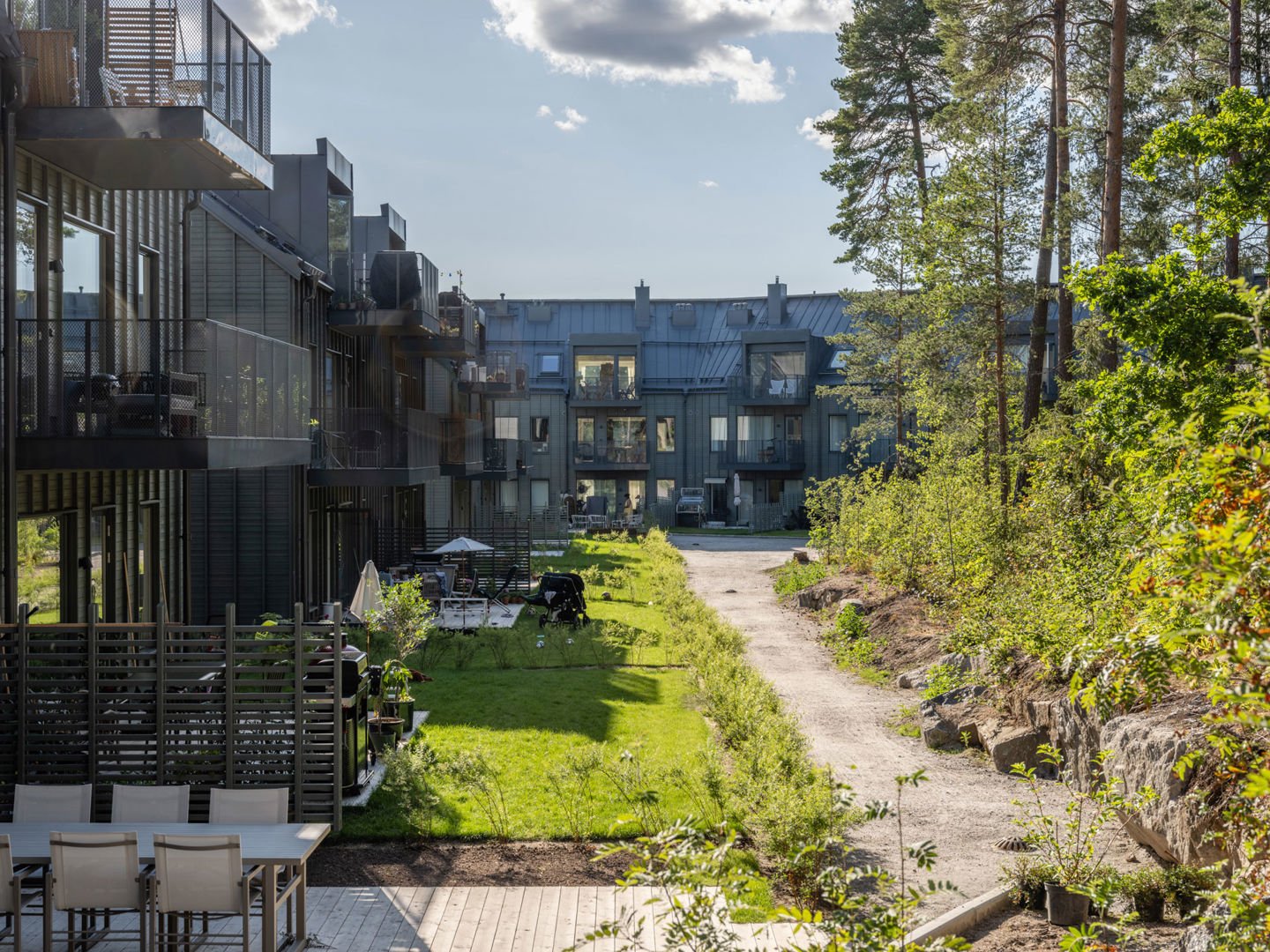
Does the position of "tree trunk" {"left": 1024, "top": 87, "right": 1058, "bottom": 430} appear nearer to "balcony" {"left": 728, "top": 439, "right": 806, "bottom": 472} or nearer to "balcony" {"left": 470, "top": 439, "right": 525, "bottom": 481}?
"balcony" {"left": 470, "top": 439, "right": 525, "bottom": 481}

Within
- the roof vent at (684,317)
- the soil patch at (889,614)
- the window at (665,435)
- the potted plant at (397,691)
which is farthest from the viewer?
the roof vent at (684,317)

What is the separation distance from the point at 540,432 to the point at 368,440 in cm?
2959

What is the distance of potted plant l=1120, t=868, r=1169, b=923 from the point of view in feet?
23.9

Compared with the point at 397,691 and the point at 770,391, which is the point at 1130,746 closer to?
the point at 397,691

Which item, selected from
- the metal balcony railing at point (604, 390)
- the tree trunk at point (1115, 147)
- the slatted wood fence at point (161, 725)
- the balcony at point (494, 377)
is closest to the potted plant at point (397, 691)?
the slatted wood fence at point (161, 725)

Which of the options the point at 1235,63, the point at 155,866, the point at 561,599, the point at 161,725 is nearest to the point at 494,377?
the point at 561,599

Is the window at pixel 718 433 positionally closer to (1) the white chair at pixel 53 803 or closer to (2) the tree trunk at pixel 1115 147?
(2) the tree trunk at pixel 1115 147

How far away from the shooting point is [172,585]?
14664 mm

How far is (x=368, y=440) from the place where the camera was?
2298 centimetres

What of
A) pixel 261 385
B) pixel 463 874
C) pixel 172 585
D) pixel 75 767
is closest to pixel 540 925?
pixel 463 874

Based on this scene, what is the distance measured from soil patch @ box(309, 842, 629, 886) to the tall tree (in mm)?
23238

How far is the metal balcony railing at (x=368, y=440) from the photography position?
21.5 m

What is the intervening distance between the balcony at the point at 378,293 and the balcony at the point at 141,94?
10.8 metres

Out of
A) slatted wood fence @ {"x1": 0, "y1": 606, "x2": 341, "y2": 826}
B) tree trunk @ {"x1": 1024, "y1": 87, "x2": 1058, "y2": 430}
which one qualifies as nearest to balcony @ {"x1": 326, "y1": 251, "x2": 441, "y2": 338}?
tree trunk @ {"x1": 1024, "y1": 87, "x2": 1058, "y2": 430}
